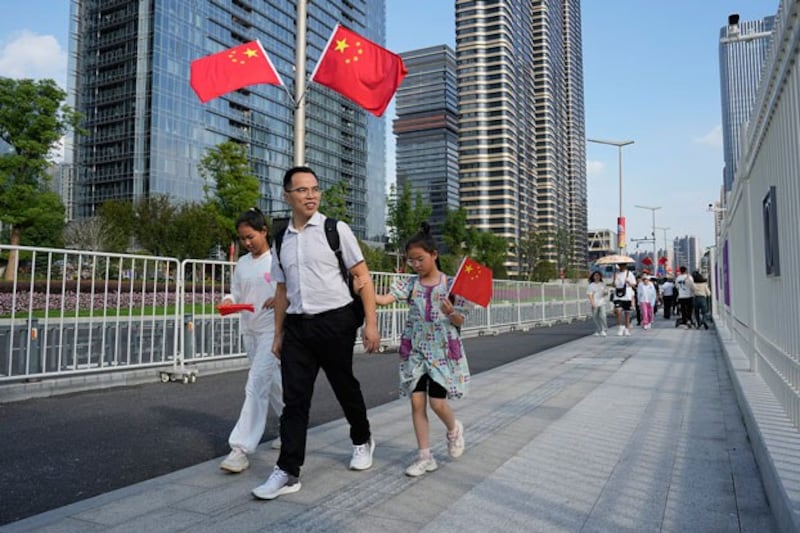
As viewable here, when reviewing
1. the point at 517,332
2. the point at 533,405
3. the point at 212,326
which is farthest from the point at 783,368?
the point at 517,332

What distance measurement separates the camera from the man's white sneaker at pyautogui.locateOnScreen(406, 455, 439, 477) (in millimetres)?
3578

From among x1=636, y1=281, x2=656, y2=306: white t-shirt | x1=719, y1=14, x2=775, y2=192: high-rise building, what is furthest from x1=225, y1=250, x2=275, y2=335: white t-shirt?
x1=636, y1=281, x2=656, y2=306: white t-shirt

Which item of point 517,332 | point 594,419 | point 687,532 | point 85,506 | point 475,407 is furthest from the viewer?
point 517,332

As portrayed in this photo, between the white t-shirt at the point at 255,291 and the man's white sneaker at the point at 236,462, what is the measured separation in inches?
30.9

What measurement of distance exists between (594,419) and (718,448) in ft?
3.63

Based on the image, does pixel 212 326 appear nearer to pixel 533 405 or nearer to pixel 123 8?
pixel 533 405

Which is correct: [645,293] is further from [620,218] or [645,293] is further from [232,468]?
[232,468]

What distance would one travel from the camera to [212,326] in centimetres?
820

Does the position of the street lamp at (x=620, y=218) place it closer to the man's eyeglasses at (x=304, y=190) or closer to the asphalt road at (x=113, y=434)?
the asphalt road at (x=113, y=434)

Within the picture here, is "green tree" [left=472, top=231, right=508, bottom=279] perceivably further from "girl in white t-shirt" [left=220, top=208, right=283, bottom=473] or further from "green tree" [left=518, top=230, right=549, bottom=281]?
"girl in white t-shirt" [left=220, top=208, right=283, bottom=473]

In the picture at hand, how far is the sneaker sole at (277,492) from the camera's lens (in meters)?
3.14

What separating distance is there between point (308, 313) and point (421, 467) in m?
1.18

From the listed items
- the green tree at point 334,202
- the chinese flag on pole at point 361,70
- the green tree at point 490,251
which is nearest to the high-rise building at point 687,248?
the green tree at point 490,251

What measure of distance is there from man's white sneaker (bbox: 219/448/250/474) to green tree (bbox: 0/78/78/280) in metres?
30.6
